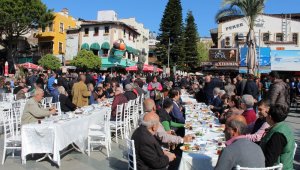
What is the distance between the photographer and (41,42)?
44.3m

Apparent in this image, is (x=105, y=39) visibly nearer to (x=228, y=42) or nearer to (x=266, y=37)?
(x=228, y=42)

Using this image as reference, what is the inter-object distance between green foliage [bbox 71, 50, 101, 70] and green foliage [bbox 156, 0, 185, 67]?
11821mm

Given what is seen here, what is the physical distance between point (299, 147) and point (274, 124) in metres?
5.21

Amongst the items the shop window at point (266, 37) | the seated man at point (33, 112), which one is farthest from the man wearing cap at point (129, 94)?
the shop window at point (266, 37)

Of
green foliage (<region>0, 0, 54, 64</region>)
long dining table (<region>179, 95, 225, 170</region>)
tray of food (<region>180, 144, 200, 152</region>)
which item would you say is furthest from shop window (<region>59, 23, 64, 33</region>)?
tray of food (<region>180, 144, 200, 152</region>)

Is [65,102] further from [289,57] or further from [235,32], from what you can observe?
[235,32]

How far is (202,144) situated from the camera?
5.13 m

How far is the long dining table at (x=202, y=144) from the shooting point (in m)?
4.33

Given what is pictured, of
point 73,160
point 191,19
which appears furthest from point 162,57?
point 73,160

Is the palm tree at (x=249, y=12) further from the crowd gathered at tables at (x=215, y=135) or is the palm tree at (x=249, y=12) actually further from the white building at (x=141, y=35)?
the white building at (x=141, y=35)

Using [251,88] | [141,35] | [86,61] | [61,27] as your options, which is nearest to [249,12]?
[251,88]

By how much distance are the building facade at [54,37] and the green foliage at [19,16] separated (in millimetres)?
3155

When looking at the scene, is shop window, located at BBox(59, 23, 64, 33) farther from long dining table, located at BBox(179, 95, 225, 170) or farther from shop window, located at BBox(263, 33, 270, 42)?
long dining table, located at BBox(179, 95, 225, 170)

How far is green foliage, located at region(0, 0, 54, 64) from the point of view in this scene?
1384 inches
